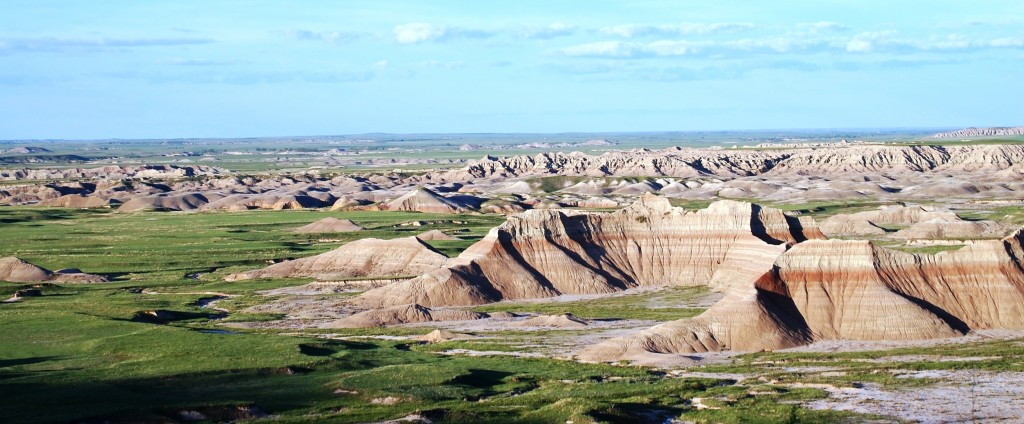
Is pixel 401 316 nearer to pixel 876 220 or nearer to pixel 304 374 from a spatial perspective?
pixel 304 374

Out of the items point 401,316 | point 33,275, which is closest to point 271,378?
point 401,316

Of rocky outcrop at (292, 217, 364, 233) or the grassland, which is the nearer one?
the grassland

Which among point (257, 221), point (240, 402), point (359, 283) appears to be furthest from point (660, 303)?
point (257, 221)

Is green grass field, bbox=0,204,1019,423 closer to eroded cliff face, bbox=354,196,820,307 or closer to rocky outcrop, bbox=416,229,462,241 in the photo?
eroded cliff face, bbox=354,196,820,307

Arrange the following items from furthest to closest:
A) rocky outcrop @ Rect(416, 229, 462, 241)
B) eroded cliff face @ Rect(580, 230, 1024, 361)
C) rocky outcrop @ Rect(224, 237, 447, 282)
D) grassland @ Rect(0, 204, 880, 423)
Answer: rocky outcrop @ Rect(416, 229, 462, 241), rocky outcrop @ Rect(224, 237, 447, 282), eroded cliff face @ Rect(580, 230, 1024, 361), grassland @ Rect(0, 204, 880, 423)

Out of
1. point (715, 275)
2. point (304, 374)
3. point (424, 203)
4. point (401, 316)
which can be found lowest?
point (424, 203)

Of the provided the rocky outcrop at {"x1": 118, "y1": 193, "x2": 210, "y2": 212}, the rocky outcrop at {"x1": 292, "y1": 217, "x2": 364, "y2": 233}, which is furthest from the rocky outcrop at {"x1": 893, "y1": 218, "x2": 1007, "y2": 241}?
the rocky outcrop at {"x1": 118, "y1": 193, "x2": 210, "y2": 212}

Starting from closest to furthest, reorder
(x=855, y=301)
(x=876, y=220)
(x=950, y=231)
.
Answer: (x=855, y=301) < (x=950, y=231) < (x=876, y=220)
